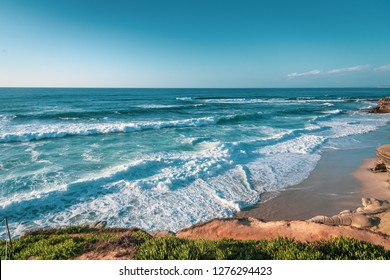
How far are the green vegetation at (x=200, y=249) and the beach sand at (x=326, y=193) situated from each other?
14.5ft

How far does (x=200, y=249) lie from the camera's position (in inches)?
176

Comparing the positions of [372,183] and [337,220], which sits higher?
[337,220]

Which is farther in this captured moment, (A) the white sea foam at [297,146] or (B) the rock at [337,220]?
(A) the white sea foam at [297,146]

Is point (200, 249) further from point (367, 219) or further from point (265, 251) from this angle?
point (367, 219)

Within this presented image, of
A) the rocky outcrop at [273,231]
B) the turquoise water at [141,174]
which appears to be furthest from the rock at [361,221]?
the turquoise water at [141,174]

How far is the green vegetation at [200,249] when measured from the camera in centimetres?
434

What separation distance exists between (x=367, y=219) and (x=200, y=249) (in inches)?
234

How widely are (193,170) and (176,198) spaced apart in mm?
3216

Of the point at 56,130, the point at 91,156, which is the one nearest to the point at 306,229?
the point at 91,156

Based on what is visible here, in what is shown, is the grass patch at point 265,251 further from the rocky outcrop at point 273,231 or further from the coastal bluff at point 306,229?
the coastal bluff at point 306,229

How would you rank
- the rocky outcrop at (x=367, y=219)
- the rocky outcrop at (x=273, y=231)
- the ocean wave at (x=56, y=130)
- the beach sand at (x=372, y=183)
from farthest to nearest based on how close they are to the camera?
the ocean wave at (x=56, y=130)
the beach sand at (x=372, y=183)
the rocky outcrop at (x=367, y=219)
the rocky outcrop at (x=273, y=231)

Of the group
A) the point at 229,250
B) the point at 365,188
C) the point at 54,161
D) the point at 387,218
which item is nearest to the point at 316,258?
the point at 229,250

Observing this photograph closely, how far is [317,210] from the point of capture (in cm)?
955
